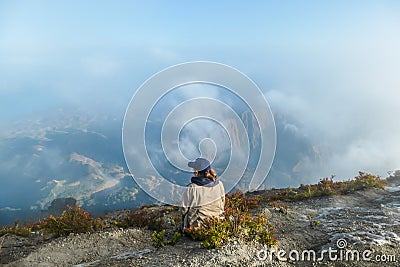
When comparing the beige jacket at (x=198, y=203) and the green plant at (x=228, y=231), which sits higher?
the beige jacket at (x=198, y=203)

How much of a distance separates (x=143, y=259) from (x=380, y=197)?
1538cm

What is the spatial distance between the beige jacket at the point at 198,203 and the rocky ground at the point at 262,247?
0.64 meters

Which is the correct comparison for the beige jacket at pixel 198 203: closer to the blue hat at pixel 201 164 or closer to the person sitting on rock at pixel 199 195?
the person sitting on rock at pixel 199 195

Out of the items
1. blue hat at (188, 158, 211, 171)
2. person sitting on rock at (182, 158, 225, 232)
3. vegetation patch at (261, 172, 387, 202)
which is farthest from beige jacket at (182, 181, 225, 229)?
vegetation patch at (261, 172, 387, 202)

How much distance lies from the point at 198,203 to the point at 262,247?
2179 mm

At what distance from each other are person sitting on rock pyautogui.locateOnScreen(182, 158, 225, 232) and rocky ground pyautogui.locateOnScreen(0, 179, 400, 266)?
0.71 metres

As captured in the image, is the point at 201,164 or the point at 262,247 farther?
the point at 201,164

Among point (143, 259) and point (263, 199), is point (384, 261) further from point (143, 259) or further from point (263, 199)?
point (263, 199)

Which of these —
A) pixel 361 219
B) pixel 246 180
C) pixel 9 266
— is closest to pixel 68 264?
pixel 9 266

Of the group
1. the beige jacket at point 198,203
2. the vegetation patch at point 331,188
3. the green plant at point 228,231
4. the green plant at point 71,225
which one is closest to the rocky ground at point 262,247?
the green plant at point 228,231

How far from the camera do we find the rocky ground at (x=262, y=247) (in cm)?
812

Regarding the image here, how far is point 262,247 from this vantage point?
28.9ft

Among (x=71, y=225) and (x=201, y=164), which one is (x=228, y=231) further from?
(x=71, y=225)

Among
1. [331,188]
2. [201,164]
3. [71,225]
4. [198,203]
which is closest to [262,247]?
[198,203]
